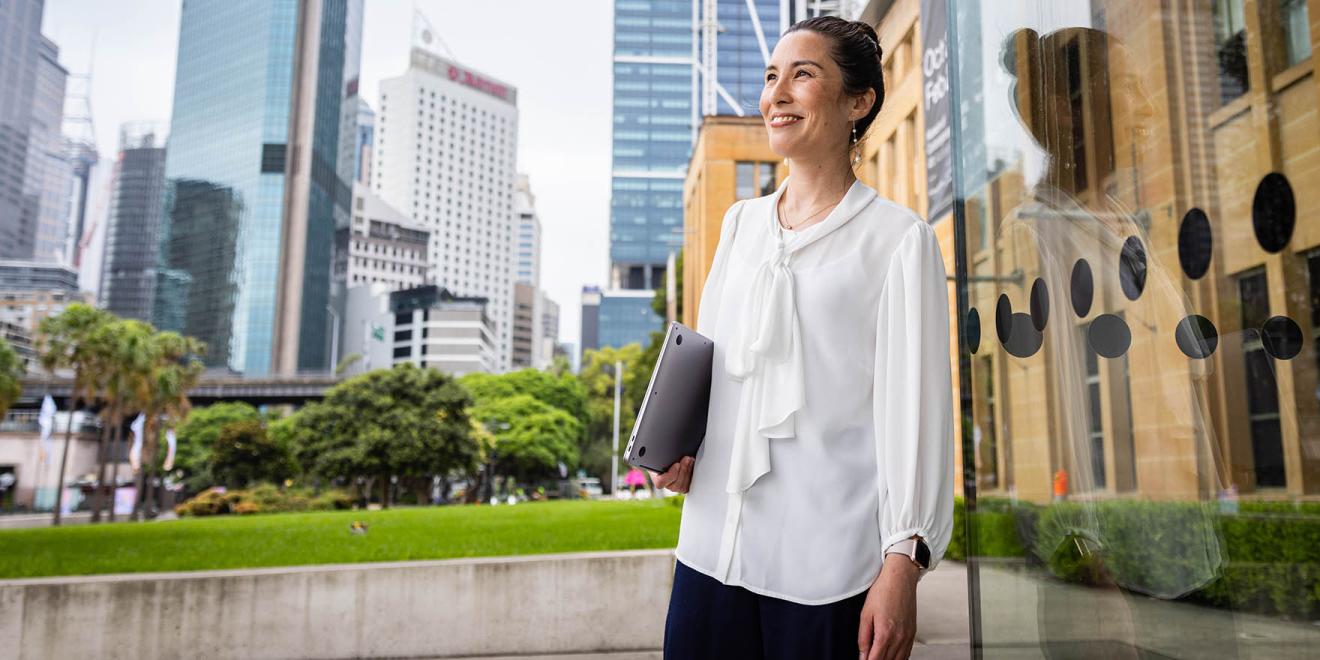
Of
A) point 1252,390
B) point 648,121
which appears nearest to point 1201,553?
point 1252,390

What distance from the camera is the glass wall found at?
52.1 inches

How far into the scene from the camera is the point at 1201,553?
1.47m

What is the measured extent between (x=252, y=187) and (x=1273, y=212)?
104 m

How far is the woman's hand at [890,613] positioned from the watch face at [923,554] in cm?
1

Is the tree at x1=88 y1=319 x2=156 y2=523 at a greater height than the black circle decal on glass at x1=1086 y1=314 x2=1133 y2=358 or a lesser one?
greater

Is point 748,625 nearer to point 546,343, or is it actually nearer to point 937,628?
point 937,628

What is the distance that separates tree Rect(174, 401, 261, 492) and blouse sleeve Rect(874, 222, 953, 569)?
50752mm

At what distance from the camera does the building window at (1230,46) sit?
142cm

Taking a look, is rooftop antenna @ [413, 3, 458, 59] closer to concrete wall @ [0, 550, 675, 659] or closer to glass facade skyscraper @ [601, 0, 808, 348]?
glass facade skyscraper @ [601, 0, 808, 348]

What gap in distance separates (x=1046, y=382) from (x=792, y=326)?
0.91 metres

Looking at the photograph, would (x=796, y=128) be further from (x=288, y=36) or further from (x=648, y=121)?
(x=648, y=121)

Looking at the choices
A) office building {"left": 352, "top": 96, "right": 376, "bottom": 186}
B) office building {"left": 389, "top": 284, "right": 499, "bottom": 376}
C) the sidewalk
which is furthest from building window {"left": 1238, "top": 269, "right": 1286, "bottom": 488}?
office building {"left": 352, "top": 96, "right": 376, "bottom": 186}

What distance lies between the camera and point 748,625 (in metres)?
1.20

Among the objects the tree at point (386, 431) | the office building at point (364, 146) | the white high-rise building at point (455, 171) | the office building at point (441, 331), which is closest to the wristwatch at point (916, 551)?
the tree at point (386, 431)
